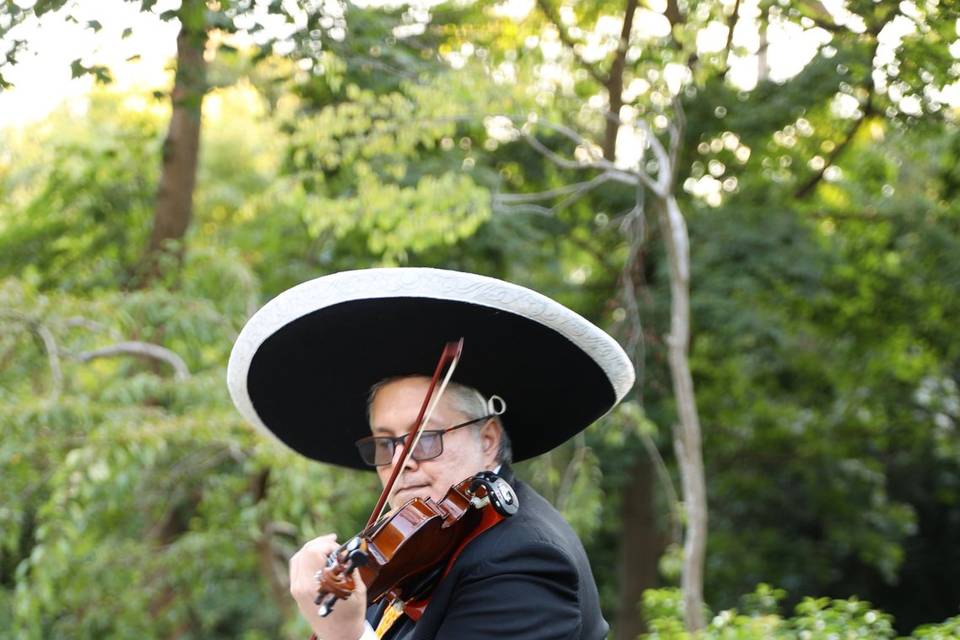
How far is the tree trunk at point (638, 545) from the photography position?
12.4 metres

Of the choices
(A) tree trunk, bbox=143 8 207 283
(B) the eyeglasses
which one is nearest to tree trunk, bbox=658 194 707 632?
(B) the eyeglasses

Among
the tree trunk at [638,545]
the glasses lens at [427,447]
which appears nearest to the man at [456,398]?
the glasses lens at [427,447]

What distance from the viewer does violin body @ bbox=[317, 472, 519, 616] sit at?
209cm

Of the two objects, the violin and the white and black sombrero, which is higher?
the white and black sombrero

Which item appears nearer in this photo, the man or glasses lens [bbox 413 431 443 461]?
the man

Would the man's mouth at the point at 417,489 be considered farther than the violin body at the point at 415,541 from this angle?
Yes

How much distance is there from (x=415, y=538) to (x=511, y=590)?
19cm

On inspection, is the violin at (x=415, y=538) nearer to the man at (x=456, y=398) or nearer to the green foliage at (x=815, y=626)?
the man at (x=456, y=398)

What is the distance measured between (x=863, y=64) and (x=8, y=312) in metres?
5.35

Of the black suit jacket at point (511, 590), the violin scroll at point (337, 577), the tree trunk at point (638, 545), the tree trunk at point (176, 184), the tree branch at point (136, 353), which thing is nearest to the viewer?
the violin scroll at point (337, 577)

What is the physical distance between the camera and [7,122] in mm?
16594

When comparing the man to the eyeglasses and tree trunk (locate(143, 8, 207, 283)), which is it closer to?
the eyeglasses

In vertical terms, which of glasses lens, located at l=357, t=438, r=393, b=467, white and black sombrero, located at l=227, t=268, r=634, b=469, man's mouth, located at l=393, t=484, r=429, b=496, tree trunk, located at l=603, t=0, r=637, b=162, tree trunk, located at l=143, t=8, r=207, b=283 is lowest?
man's mouth, located at l=393, t=484, r=429, b=496

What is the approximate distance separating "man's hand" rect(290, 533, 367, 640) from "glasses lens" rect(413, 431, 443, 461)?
1.25 ft
